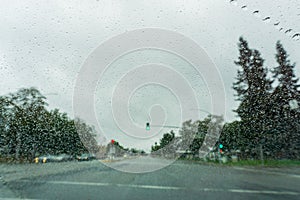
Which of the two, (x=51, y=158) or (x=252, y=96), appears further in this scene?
(x=252, y=96)

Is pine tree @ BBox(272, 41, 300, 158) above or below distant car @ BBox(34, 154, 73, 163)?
above

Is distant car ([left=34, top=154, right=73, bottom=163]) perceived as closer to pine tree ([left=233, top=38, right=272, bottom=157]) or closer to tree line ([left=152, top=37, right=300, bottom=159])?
tree line ([left=152, top=37, right=300, bottom=159])

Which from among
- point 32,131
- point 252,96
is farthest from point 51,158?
point 252,96

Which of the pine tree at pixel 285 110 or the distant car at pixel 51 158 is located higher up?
the pine tree at pixel 285 110

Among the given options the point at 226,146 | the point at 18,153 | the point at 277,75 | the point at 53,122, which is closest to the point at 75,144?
the point at 53,122

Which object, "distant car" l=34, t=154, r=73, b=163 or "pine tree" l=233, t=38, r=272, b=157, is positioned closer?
"distant car" l=34, t=154, r=73, b=163

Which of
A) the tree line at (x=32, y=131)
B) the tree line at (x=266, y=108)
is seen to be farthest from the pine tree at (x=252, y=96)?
the tree line at (x=32, y=131)

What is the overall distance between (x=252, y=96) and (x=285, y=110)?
15.1 feet

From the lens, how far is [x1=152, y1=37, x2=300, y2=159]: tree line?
3700 centimetres

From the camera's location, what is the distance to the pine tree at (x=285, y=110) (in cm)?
3653

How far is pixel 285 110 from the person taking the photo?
3753 cm

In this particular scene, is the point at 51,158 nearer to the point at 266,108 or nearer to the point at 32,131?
the point at 32,131

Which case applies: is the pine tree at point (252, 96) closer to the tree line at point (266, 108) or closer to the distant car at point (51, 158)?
the tree line at point (266, 108)

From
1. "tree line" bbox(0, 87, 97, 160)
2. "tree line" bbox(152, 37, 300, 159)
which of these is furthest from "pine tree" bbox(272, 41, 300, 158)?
"tree line" bbox(0, 87, 97, 160)
